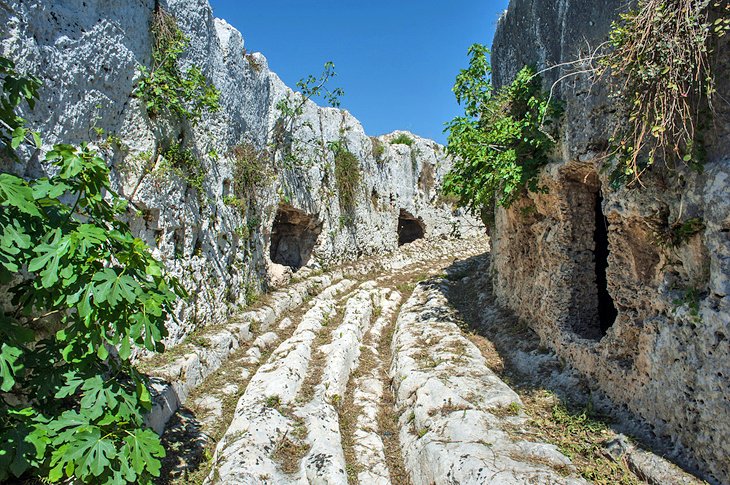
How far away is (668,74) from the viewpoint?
15.9 feet

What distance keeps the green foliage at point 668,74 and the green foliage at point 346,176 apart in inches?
515

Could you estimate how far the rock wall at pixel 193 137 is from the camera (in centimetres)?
607

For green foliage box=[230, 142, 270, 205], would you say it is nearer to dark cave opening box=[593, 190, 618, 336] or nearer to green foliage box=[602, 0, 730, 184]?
dark cave opening box=[593, 190, 618, 336]

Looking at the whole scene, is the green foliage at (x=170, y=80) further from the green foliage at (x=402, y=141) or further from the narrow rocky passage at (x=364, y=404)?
the green foliage at (x=402, y=141)

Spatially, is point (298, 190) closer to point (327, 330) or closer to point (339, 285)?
point (339, 285)

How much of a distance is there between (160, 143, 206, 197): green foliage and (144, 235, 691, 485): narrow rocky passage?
318 cm

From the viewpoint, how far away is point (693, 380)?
452 centimetres

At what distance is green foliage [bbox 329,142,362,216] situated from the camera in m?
17.9

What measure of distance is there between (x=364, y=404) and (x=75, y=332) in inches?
197

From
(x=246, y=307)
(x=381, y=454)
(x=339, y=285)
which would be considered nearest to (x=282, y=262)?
(x=339, y=285)

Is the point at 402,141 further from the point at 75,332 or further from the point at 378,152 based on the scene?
the point at 75,332

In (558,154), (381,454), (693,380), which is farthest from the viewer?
Answer: (558,154)

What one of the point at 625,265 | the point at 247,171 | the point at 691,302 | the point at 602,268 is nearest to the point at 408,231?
the point at 247,171

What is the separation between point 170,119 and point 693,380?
920cm
